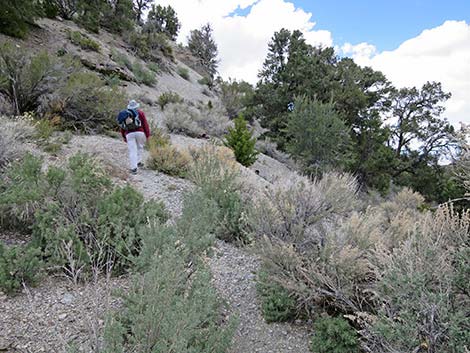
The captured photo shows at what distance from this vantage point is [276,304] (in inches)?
151

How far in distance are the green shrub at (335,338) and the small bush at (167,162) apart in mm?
5768

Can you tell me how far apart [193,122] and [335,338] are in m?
12.1

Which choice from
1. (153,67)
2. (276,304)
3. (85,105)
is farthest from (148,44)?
(276,304)

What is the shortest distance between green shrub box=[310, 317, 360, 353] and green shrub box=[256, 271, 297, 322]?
46 cm

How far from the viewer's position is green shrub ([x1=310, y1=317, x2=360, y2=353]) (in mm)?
3285

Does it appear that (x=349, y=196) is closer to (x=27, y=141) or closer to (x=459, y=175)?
(x=459, y=175)

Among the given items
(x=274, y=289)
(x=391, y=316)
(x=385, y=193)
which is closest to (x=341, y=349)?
(x=391, y=316)

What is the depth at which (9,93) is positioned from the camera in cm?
986

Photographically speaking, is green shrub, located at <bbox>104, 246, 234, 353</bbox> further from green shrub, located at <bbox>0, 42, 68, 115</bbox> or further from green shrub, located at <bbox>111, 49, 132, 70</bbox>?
green shrub, located at <bbox>111, 49, 132, 70</bbox>

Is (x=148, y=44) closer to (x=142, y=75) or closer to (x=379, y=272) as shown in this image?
(x=142, y=75)

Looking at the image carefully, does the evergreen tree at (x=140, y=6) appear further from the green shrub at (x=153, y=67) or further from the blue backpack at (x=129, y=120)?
the blue backpack at (x=129, y=120)

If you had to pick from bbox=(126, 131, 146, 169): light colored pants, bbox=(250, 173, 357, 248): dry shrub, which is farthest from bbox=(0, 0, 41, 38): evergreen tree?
bbox=(250, 173, 357, 248): dry shrub

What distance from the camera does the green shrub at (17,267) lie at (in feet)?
11.4

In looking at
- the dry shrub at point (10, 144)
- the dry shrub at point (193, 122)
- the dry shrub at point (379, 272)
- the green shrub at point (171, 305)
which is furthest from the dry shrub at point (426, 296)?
the dry shrub at point (193, 122)
